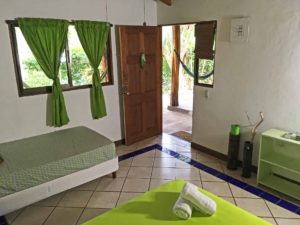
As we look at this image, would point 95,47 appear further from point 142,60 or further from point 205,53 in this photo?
point 205,53

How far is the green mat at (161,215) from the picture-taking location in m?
1.71

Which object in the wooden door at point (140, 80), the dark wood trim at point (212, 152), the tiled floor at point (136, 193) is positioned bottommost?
the tiled floor at point (136, 193)

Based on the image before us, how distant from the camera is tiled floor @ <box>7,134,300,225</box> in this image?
246 cm

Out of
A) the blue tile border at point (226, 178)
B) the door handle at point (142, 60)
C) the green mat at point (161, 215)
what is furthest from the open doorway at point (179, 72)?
the green mat at point (161, 215)

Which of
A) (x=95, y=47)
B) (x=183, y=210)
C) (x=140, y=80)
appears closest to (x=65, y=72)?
(x=95, y=47)

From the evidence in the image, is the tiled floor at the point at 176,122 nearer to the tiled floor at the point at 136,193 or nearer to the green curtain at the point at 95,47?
the tiled floor at the point at 136,193

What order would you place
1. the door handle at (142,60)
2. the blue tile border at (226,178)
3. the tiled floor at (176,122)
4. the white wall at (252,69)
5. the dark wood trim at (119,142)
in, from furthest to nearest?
the tiled floor at (176,122) < the dark wood trim at (119,142) < the door handle at (142,60) < the white wall at (252,69) < the blue tile border at (226,178)

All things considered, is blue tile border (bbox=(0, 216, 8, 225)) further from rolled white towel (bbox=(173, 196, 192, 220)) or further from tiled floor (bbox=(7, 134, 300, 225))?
rolled white towel (bbox=(173, 196, 192, 220))

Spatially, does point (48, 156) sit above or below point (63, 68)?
below

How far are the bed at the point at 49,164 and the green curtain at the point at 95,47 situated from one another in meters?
0.56

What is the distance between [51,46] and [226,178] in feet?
9.00

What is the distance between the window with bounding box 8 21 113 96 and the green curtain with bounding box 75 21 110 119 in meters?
0.13

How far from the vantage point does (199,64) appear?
3748 mm

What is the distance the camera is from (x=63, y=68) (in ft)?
11.2
